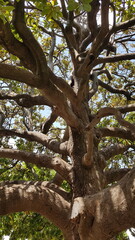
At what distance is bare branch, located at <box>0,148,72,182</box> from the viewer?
414cm

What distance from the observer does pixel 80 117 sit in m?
5.04

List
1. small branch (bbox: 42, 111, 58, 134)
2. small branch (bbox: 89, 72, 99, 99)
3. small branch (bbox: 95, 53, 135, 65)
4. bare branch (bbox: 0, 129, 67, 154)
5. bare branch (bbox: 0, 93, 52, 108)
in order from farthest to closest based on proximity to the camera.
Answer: small branch (bbox: 89, 72, 99, 99), small branch (bbox: 42, 111, 58, 134), bare branch (bbox: 0, 93, 52, 108), bare branch (bbox: 0, 129, 67, 154), small branch (bbox: 95, 53, 135, 65)

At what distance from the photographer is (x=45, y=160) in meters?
4.25

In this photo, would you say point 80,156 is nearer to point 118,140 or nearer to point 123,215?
point 123,215

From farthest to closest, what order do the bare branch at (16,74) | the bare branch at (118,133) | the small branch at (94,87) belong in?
1. the small branch at (94,87)
2. the bare branch at (118,133)
3. the bare branch at (16,74)

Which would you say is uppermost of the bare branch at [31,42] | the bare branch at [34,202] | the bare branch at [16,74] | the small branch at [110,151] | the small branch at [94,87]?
the small branch at [94,87]

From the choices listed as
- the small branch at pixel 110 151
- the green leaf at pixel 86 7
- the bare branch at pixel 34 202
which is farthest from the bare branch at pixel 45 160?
the green leaf at pixel 86 7

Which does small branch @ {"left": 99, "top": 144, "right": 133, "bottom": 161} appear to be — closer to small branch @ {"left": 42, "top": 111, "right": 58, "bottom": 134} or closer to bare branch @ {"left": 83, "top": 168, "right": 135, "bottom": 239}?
small branch @ {"left": 42, "top": 111, "right": 58, "bottom": 134}

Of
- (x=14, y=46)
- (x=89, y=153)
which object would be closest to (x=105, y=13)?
(x=14, y=46)

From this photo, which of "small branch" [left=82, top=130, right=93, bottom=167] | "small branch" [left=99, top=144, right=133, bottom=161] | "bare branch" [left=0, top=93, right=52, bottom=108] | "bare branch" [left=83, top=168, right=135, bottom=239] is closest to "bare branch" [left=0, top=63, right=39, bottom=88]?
"small branch" [left=82, top=130, right=93, bottom=167]

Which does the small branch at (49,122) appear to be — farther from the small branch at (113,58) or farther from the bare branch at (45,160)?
the small branch at (113,58)

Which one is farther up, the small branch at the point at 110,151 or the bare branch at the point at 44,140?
the bare branch at the point at 44,140

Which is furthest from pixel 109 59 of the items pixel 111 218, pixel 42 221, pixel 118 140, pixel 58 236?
pixel 58 236

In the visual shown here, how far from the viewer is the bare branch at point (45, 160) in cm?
414
